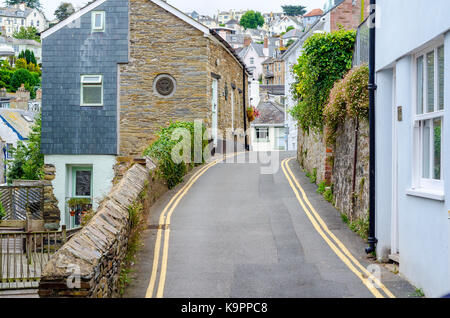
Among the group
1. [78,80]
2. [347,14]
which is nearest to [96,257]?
[78,80]

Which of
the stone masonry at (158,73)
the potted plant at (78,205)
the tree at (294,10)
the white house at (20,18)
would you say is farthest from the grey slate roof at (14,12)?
the potted plant at (78,205)

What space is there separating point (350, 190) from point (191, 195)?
5.27 metres

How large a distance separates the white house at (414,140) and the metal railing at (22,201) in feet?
57.3

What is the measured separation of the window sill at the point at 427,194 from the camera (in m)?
7.57

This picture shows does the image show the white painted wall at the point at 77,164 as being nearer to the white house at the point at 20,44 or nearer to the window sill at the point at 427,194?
the window sill at the point at 427,194

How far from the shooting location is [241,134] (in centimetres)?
3359

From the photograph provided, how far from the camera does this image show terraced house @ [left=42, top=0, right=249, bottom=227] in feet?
76.6

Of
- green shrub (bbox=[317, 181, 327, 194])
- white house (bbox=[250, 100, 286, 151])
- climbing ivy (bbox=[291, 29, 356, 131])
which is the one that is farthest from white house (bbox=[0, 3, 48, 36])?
green shrub (bbox=[317, 181, 327, 194])

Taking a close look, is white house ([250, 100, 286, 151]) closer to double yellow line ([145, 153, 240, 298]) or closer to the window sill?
double yellow line ([145, 153, 240, 298])

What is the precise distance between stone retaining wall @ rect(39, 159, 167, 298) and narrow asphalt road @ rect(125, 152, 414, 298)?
2.12 feet

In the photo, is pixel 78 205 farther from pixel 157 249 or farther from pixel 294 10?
pixel 294 10

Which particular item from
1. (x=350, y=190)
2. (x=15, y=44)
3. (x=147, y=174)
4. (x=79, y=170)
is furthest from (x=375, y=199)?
(x=15, y=44)

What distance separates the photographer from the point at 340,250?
35.6 feet

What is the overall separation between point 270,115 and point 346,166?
3901cm
